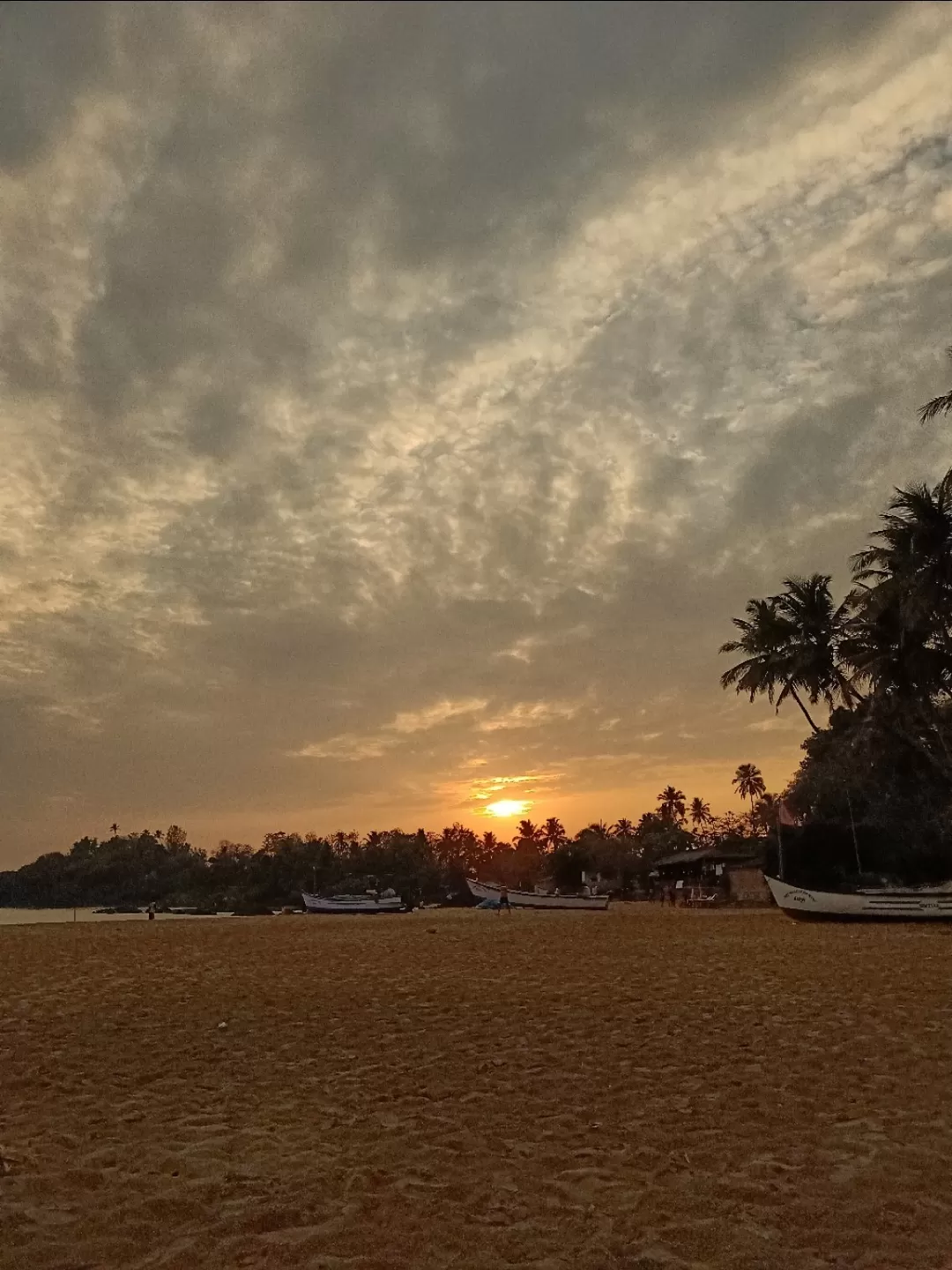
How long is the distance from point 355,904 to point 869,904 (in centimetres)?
3782

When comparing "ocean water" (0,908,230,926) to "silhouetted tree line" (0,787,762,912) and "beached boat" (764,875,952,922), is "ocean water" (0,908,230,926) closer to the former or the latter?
"silhouetted tree line" (0,787,762,912)

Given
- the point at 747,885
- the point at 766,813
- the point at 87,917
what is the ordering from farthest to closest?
the point at 87,917, the point at 766,813, the point at 747,885

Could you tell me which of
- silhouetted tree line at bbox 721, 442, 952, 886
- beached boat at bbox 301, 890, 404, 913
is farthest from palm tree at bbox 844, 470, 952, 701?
beached boat at bbox 301, 890, 404, 913

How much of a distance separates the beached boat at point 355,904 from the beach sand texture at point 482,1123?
4400 cm


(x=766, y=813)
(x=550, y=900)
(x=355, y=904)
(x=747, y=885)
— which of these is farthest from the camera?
(x=355, y=904)

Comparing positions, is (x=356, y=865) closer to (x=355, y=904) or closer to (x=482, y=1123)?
(x=355, y=904)

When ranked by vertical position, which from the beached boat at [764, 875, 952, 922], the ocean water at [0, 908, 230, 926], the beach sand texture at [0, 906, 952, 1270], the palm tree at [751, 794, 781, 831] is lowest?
the beach sand texture at [0, 906, 952, 1270]

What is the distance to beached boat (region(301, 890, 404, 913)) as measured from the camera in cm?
5703

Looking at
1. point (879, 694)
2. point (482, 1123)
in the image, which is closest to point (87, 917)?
point (879, 694)

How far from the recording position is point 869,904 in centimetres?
2612

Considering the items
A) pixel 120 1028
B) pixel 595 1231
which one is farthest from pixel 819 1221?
pixel 120 1028

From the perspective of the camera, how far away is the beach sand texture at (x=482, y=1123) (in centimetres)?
514

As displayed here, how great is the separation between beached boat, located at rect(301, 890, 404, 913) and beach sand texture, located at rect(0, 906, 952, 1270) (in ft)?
144

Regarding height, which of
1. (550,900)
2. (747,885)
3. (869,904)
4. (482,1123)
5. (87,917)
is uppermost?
(87,917)
